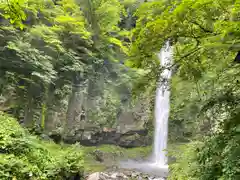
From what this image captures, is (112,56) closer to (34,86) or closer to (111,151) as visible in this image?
(34,86)

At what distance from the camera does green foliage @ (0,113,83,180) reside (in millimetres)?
4740

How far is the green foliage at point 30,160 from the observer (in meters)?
4.74

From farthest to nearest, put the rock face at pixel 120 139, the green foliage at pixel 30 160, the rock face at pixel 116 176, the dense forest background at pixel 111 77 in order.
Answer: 1. the rock face at pixel 120 139
2. the rock face at pixel 116 176
3. the green foliage at pixel 30 160
4. the dense forest background at pixel 111 77

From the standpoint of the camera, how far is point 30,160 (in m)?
5.48

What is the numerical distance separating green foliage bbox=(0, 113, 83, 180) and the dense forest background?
22 millimetres

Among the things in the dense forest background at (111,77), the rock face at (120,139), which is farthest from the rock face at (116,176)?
the rock face at (120,139)

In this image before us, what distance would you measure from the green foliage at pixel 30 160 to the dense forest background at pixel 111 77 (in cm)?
2

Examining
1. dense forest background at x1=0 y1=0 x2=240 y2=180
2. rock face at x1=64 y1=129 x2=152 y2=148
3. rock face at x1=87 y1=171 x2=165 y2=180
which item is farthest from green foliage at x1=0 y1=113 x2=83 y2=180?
rock face at x1=64 y1=129 x2=152 y2=148

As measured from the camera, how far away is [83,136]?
14.3 m

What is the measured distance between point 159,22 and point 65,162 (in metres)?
4.36

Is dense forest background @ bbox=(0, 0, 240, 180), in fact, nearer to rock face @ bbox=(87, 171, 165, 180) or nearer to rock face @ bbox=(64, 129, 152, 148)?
rock face @ bbox=(64, 129, 152, 148)

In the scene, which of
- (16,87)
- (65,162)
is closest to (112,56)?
(16,87)

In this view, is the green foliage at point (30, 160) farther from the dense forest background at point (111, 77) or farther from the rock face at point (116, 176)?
the rock face at point (116, 176)

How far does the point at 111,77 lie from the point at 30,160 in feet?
27.9
